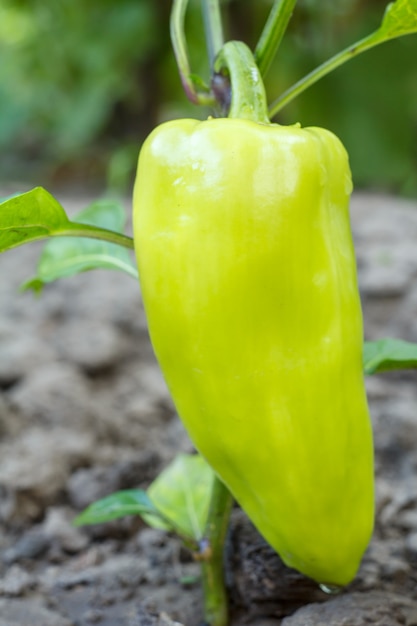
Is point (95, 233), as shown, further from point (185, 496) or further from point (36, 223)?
point (185, 496)

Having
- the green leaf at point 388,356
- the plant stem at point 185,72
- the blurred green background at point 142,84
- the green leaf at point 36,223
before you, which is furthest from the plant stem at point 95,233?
the blurred green background at point 142,84

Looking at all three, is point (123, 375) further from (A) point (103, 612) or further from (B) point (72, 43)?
(B) point (72, 43)

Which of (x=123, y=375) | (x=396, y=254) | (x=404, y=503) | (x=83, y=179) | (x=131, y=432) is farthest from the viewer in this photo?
(x=83, y=179)

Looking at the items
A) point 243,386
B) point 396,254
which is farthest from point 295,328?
point 396,254

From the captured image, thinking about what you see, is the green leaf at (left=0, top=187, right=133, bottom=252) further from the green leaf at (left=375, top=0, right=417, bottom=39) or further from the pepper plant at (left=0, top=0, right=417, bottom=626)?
the green leaf at (left=375, top=0, right=417, bottom=39)

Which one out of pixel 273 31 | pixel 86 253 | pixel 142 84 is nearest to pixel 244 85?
pixel 273 31

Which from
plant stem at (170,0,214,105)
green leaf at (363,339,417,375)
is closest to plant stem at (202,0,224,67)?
plant stem at (170,0,214,105)
